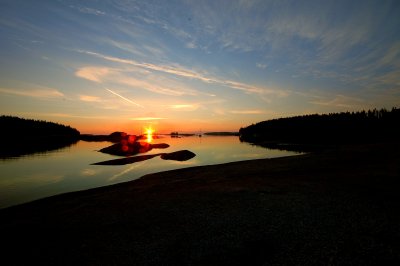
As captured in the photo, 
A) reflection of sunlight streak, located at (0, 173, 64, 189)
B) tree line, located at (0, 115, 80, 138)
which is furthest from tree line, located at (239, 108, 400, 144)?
tree line, located at (0, 115, 80, 138)

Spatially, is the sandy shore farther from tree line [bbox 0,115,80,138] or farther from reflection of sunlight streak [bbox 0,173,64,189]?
tree line [bbox 0,115,80,138]

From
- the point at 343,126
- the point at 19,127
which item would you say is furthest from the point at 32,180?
the point at 343,126

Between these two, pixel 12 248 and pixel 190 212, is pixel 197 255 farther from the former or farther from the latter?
pixel 12 248

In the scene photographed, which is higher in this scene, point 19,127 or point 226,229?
point 19,127

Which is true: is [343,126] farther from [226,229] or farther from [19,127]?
[19,127]

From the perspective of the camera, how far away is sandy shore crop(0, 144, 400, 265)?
919 centimetres

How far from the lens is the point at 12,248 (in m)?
10.8

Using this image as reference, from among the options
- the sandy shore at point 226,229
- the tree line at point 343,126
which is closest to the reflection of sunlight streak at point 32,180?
the sandy shore at point 226,229

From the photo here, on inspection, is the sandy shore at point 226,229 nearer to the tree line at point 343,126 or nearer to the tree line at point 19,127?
the tree line at point 343,126

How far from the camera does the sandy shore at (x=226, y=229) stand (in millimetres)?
9188

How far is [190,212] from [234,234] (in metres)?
3.88

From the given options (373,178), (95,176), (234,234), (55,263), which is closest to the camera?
(55,263)

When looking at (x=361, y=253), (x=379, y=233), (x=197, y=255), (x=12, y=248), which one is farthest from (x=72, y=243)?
(x=379, y=233)

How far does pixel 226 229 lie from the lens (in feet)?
37.7
